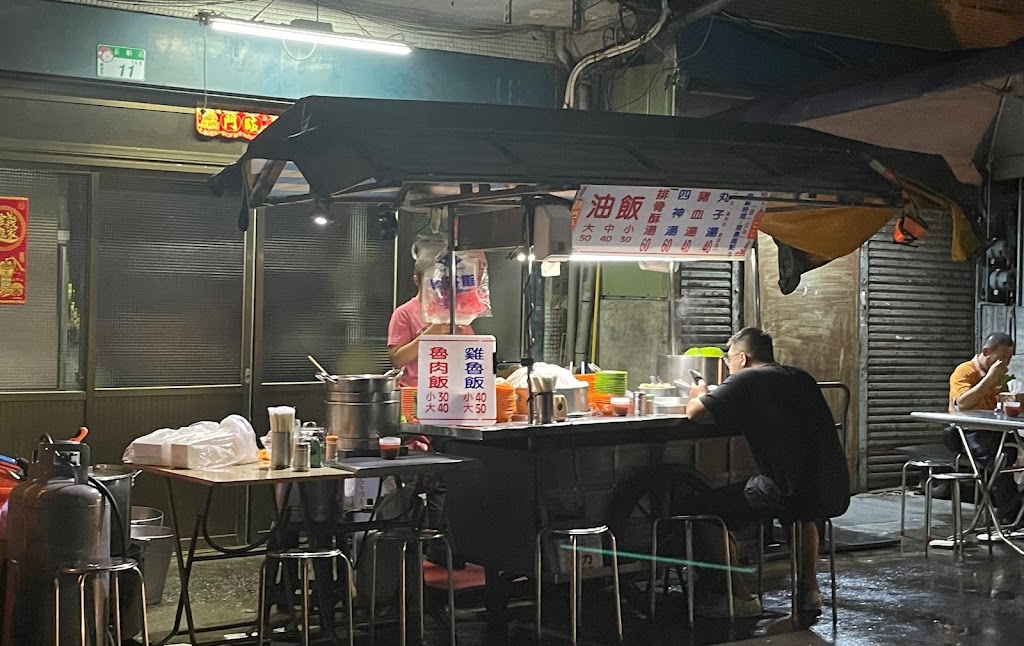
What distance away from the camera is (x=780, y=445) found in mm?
7273

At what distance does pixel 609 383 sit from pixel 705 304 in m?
3.43

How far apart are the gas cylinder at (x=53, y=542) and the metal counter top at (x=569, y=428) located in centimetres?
206

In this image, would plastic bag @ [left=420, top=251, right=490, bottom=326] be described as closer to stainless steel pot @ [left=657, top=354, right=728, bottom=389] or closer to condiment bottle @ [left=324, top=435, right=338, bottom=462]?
condiment bottle @ [left=324, top=435, right=338, bottom=462]

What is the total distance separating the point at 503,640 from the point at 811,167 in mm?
3756

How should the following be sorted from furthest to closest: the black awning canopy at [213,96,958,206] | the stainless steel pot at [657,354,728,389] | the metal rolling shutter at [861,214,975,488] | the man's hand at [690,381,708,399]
→ the metal rolling shutter at [861,214,975,488], the stainless steel pot at [657,354,728,389], the man's hand at [690,381,708,399], the black awning canopy at [213,96,958,206]

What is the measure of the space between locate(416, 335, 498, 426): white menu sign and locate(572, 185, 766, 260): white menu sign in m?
0.98

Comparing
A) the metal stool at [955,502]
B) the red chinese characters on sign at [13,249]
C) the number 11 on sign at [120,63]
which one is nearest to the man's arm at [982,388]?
the metal stool at [955,502]

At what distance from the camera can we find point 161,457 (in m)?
6.45

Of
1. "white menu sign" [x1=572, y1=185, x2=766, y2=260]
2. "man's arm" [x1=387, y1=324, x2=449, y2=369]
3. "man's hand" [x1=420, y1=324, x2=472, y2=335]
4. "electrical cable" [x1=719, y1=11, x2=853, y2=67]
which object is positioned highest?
"electrical cable" [x1=719, y1=11, x2=853, y2=67]

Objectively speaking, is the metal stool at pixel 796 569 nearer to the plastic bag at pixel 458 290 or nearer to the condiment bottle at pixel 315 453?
the plastic bag at pixel 458 290

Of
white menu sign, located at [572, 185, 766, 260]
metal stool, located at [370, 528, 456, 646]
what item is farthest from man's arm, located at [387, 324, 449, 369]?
metal stool, located at [370, 528, 456, 646]

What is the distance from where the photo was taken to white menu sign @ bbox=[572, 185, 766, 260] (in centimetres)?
764

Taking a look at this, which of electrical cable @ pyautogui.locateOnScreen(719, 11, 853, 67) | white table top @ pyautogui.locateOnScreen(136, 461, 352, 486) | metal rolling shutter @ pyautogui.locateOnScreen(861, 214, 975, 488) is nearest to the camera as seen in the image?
white table top @ pyautogui.locateOnScreen(136, 461, 352, 486)

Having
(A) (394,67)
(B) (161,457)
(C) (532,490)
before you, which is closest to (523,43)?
(A) (394,67)
